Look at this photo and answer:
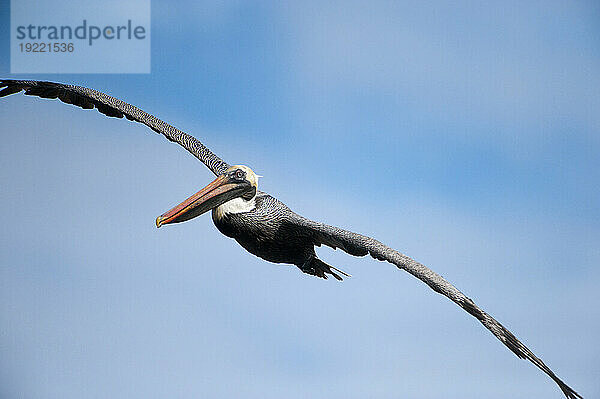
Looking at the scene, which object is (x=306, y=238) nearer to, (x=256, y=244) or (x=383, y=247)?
(x=256, y=244)

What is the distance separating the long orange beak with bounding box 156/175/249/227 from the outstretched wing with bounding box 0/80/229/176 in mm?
914

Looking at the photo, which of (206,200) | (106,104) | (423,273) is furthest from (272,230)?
(106,104)

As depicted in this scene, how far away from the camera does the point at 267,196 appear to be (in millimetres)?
7281

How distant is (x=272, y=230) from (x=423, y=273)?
1.58 meters

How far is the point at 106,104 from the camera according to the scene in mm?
8031

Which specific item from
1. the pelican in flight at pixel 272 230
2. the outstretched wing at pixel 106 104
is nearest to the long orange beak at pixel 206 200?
the pelican in flight at pixel 272 230

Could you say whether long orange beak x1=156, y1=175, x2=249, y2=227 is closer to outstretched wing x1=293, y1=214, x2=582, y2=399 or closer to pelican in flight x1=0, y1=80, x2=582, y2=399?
pelican in flight x1=0, y1=80, x2=582, y2=399

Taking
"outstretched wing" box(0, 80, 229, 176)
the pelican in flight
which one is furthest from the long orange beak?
"outstretched wing" box(0, 80, 229, 176)

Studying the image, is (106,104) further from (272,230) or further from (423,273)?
(423,273)

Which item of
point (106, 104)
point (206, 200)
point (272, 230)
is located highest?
point (106, 104)

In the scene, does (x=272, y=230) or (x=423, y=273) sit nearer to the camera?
(x=423, y=273)

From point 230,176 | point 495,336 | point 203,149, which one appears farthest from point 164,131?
point 495,336

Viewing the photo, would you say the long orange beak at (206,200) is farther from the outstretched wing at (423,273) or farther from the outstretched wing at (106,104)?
the outstretched wing at (106,104)

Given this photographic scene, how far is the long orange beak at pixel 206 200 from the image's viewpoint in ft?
21.6
